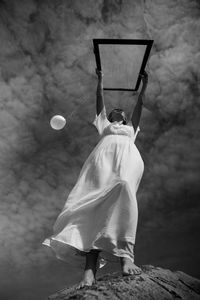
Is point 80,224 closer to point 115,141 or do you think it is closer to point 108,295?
point 108,295

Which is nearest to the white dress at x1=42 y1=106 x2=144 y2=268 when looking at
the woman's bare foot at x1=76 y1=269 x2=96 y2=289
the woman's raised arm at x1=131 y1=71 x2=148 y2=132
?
the woman's bare foot at x1=76 y1=269 x2=96 y2=289

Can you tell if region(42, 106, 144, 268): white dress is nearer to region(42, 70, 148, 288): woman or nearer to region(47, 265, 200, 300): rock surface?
region(42, 70, 148, 288): woman

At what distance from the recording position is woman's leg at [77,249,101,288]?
3561mm

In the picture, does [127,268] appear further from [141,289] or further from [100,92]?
[100,92]

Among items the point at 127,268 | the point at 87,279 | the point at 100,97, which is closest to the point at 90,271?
the point at 87,279

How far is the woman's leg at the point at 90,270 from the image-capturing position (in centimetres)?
356

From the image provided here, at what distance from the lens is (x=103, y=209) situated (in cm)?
396

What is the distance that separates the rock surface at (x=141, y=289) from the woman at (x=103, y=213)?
0.15 m

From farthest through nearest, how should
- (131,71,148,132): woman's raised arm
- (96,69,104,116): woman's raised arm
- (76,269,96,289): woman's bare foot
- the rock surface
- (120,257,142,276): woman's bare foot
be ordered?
(96,69,104,116): woman's raised arm → (131,71,148,132): woman's raised arm → (120,257,142,276): woman's bare foot → (76,269,96,289): woman's bare foot → the rock surface

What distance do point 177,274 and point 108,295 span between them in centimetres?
202

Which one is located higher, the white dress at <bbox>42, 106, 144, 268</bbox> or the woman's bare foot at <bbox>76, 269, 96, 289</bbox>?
the white dress at <bbox>42, 106, 144, 268</bbox>

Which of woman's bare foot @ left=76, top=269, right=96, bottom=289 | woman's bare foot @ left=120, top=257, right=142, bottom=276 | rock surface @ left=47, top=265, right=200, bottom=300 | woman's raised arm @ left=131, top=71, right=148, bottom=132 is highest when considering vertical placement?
woman's raised arm @ left=131, top=71, right=148, bottom=132

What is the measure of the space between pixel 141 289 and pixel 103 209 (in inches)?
43.3

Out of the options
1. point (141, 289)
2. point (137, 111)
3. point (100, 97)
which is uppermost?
point (100, 97)
